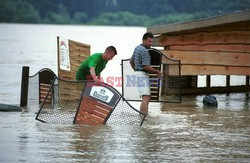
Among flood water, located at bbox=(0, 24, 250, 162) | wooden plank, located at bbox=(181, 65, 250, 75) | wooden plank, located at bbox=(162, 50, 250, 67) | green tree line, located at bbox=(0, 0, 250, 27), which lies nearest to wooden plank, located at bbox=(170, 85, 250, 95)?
wooden plank, located at bbox=(181, 65, 250, 75)

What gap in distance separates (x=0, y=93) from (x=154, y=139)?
894 cm

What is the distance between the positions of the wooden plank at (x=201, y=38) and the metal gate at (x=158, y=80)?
0.99 metres

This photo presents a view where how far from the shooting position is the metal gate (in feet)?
→ 55.6

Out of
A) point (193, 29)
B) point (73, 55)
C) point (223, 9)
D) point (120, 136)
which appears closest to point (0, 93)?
point (73, 55)

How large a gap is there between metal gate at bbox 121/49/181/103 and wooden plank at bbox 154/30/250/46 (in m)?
0.99

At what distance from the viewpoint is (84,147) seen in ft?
36.9

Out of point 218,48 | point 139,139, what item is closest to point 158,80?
point 218,48

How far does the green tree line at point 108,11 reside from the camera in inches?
6156

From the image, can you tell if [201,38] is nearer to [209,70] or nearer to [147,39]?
[209,70]

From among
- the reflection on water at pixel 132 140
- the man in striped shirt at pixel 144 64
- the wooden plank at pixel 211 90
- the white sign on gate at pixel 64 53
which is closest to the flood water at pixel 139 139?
the reflection on water at pixel 132 140

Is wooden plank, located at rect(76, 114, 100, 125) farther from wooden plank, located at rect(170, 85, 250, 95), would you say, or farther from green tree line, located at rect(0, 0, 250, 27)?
green tree line, located at rect(0, 0, 250, 27)

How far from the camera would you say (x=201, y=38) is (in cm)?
2000

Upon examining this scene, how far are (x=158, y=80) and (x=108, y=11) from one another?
494 feet

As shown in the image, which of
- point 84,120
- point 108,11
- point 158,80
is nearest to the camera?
point 84,120
